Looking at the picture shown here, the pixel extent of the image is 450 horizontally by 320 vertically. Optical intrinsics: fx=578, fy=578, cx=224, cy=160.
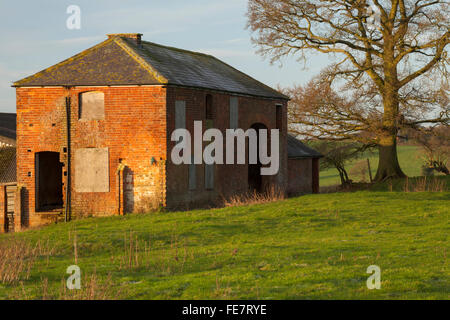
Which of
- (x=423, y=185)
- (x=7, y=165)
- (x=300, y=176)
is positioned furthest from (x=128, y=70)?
(x=423, y=185)

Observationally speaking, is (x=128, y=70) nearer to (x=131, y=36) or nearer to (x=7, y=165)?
(x=131, y=36)

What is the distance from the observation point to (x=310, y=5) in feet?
109

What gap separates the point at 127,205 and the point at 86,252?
923 centimetres

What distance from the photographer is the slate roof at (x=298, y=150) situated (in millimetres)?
35438

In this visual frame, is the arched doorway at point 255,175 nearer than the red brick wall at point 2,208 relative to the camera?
No

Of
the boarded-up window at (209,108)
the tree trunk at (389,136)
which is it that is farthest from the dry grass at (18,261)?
the tree trunk at (389,136)

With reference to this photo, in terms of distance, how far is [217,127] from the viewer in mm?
27719

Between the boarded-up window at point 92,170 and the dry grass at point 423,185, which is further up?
the boarded-up window at point 92,170

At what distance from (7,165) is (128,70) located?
9501mm

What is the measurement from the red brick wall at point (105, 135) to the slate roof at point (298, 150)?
12.4m

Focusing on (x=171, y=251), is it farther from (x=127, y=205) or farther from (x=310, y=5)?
(x=310, y=5)

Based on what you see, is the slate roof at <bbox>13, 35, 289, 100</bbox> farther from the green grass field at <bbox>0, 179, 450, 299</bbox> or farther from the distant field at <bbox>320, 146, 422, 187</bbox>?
the distant field at <bbox>320, 146, 422, 187</bbox>

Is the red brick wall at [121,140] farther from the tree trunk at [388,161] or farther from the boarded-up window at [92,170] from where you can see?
the tree trunk at [388,161]
